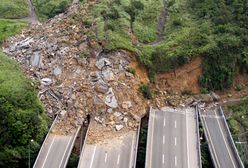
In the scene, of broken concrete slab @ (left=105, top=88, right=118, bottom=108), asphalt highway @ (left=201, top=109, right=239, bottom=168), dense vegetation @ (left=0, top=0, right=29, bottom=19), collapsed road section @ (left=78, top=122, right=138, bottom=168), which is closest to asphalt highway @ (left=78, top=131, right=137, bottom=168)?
collapsed road section @ (left=78, top=122, right=138, bottom=168)

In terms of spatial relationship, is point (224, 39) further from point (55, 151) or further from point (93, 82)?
point (55, 151)

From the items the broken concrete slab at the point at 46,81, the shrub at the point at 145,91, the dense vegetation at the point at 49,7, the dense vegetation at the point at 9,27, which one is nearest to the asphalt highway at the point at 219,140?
the shrub at the point at 145,91

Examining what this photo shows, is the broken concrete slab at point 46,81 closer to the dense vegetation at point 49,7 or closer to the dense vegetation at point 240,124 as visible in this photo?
the dense vegetation at point 240,124

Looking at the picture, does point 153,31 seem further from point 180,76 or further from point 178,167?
point 178,167

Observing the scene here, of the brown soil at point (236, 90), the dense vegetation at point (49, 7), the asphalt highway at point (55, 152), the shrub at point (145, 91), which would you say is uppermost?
the dense vegetation at point (49, 7)

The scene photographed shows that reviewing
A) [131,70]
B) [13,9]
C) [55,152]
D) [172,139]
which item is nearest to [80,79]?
[131,70]

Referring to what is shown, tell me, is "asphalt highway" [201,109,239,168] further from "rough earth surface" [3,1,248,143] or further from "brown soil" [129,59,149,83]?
"brown soil" [129,59,149,83]
